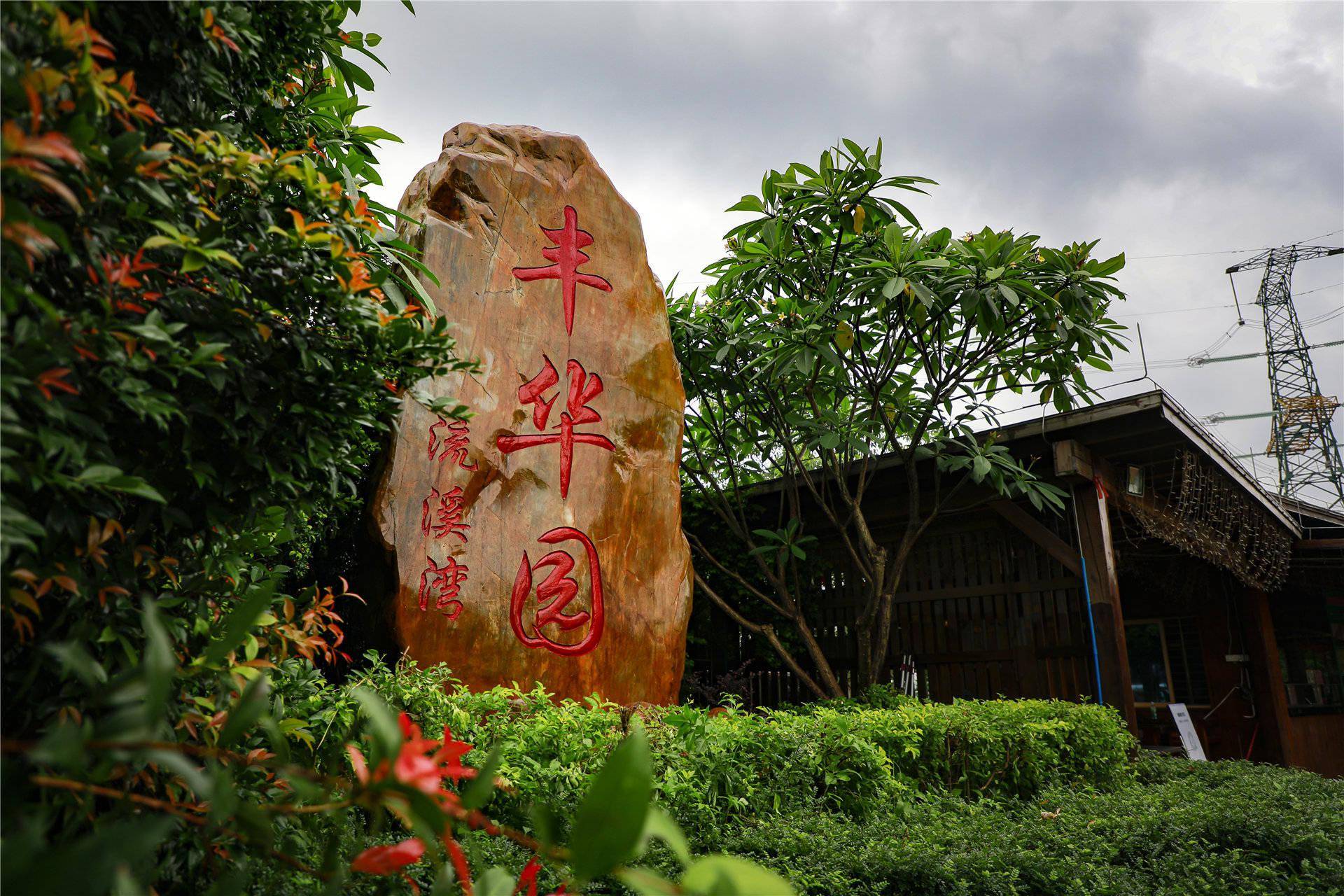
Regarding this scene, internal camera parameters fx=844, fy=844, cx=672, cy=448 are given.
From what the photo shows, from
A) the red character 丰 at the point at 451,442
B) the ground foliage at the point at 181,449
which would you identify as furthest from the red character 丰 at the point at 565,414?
the ground foliage at the point at 181,449

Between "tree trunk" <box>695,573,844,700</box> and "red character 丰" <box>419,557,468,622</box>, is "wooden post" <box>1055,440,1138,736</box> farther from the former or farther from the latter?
"red character 丰" <box>419,557,468,622</box>

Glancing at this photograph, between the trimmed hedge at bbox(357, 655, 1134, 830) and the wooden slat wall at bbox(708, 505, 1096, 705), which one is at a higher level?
the wooden slat wall at bbox(708, 505, 1096, 705)

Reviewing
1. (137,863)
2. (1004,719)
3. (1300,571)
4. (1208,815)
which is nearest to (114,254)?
(137,863)

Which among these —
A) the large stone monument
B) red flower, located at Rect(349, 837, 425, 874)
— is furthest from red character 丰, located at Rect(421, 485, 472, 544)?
red flower, located at Rect(349, 837, 425, 874)

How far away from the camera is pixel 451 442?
3795 mm

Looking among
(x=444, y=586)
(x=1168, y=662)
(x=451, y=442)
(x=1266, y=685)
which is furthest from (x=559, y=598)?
(x=1168, y=662)

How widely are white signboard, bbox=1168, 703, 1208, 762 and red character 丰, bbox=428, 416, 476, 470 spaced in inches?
225

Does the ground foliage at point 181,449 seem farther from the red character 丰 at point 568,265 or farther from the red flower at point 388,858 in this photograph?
the red character 丰 at point 568,265

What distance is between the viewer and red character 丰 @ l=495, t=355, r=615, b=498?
4.07 metres

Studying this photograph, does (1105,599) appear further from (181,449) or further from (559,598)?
(181,449)

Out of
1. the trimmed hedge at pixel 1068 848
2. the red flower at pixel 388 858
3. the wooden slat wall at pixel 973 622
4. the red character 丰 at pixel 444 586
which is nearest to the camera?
the red flower at pixel 388 858

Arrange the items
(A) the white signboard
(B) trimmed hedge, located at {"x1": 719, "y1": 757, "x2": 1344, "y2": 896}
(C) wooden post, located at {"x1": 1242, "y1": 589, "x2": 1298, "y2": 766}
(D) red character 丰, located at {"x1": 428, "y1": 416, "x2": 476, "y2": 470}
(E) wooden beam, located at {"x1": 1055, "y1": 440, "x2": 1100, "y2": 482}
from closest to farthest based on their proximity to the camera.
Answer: (B) trimmed hedge, located at {"x1": 719, "y1": 757, "x2": 1344, "y2": 896}
(D) red character 丰, located at {"x1": 428, "y1": 416, "x2": 476, "y2": 470}
(E) wooden beam, located at {"x1": 1055, "y1": 440, "x2": 1100, "y2": 482}
(A) the white signboard
(C) wooden post, located at {"x1": 1242, "y1": 589, "x2": 1298, "y2": 766}

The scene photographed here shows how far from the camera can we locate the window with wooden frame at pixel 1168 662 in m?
9.38

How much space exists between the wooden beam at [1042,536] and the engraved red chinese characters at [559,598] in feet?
10.5
